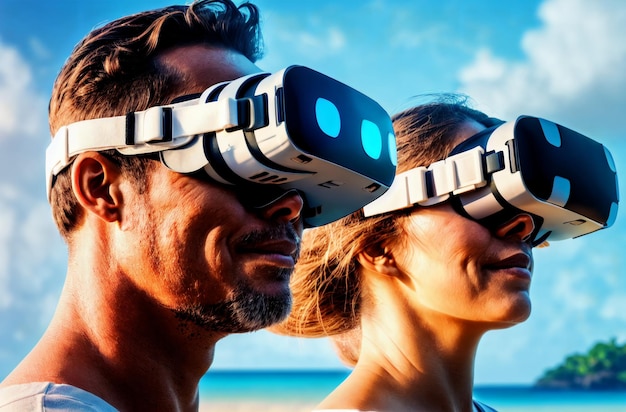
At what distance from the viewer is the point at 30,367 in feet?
5.98

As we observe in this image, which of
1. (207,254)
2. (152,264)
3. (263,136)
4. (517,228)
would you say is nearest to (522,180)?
(517,228)

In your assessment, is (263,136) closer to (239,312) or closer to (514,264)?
(239,312)

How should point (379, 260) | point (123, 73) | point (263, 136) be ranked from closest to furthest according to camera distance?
point (263, 136), point (123, 73), point (379, 260)

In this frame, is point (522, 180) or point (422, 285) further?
point (422, 285)

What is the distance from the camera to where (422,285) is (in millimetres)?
2672

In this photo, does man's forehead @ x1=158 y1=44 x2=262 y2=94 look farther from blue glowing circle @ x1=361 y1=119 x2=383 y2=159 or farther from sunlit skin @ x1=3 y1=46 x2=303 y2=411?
blue glowing circle @ x1=361 y1=119 x2=383 y2=159

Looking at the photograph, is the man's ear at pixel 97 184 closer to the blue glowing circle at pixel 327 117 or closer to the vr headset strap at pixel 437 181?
the blue glowing circle at pixel 327 117

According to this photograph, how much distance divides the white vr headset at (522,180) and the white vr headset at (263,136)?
52cm

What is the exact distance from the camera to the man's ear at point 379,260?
9.05ft

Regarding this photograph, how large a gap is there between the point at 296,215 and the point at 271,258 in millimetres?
146

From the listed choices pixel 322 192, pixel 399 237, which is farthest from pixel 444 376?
pixel 322 192

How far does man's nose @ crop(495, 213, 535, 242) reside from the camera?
265 centimetres

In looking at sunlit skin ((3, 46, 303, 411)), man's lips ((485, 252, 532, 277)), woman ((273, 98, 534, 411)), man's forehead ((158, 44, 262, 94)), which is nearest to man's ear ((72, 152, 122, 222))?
sunlit skin ((3, 46, 303, 411))

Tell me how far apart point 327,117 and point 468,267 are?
0.83m
